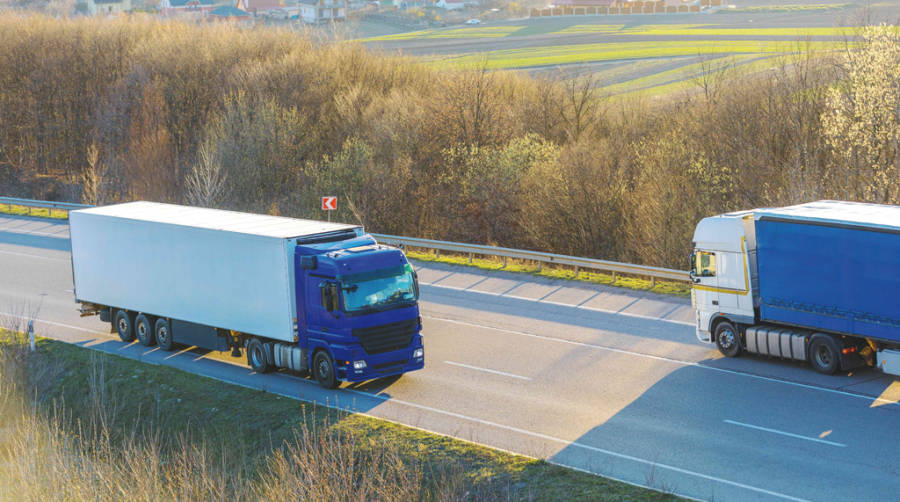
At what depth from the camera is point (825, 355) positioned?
18.9 meters

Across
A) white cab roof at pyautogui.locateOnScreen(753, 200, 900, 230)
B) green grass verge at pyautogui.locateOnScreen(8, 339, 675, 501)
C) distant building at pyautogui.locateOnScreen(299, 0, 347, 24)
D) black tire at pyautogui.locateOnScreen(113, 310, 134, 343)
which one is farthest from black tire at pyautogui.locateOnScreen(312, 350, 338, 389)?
distant building at pyautogui.locateOnScreen(299, 0, 347, 24)

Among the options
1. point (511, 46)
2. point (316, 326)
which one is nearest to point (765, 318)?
point (316, 326)

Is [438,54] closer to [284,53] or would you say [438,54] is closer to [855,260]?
[284,53]

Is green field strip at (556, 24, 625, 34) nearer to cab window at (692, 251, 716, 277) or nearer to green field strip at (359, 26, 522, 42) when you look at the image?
green field strip at (359, 26, 522, 42)

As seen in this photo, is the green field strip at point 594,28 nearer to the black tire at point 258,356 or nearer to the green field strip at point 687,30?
the green field strip at point 687,30

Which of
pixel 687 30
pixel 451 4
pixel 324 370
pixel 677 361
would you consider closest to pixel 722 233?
pixel 677 361

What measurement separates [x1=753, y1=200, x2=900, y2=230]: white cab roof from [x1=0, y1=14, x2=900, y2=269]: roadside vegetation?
11202 mm

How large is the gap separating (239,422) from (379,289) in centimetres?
375

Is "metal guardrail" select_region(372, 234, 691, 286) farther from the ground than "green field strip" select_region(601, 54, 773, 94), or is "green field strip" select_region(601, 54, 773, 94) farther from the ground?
"green field strip" select_region(601, 54, 773, 94)

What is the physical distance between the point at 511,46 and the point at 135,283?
73.3 m

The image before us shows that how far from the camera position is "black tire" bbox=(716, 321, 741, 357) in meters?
20.4

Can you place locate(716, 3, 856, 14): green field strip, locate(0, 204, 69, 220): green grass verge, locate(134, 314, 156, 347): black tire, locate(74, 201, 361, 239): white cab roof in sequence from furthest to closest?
locate(716, 3, 856, 14): green field strip → locate(0, 204, 69, 220): green grass verge → locate(134, 314, 156, 347): black tire → locate(74, 201, 361, 239): white cab roof

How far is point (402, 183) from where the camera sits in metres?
45.7

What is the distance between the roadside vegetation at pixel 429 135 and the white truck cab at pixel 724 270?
11.4 m
